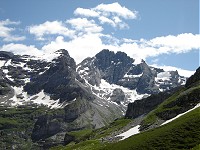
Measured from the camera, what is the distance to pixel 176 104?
131125mm

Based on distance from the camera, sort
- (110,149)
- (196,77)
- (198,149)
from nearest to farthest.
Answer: (198,149), (110,149), (196,77)

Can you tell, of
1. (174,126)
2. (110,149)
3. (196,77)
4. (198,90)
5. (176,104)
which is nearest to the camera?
(174,126)

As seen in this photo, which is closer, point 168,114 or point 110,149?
point 110,149

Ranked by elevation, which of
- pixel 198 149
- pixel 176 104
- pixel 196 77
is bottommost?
pixel 198 149

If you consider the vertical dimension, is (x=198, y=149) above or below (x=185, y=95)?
below

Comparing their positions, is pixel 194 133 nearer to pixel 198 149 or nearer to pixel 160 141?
pixel 160 141

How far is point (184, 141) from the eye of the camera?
82812 mm

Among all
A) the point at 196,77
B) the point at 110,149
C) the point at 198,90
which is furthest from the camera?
the point at 196,77

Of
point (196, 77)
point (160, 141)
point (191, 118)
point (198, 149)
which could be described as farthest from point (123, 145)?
point (196, 77)

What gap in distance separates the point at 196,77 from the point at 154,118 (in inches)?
1518

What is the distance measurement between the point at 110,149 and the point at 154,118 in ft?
125

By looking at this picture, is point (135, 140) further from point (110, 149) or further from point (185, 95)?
point (185, 95)

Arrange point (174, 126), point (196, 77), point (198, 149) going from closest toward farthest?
1. point (198, 149)
2. point (174, 126)
3. point (196, 77)

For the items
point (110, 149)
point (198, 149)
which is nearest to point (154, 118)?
point (110, 149)
